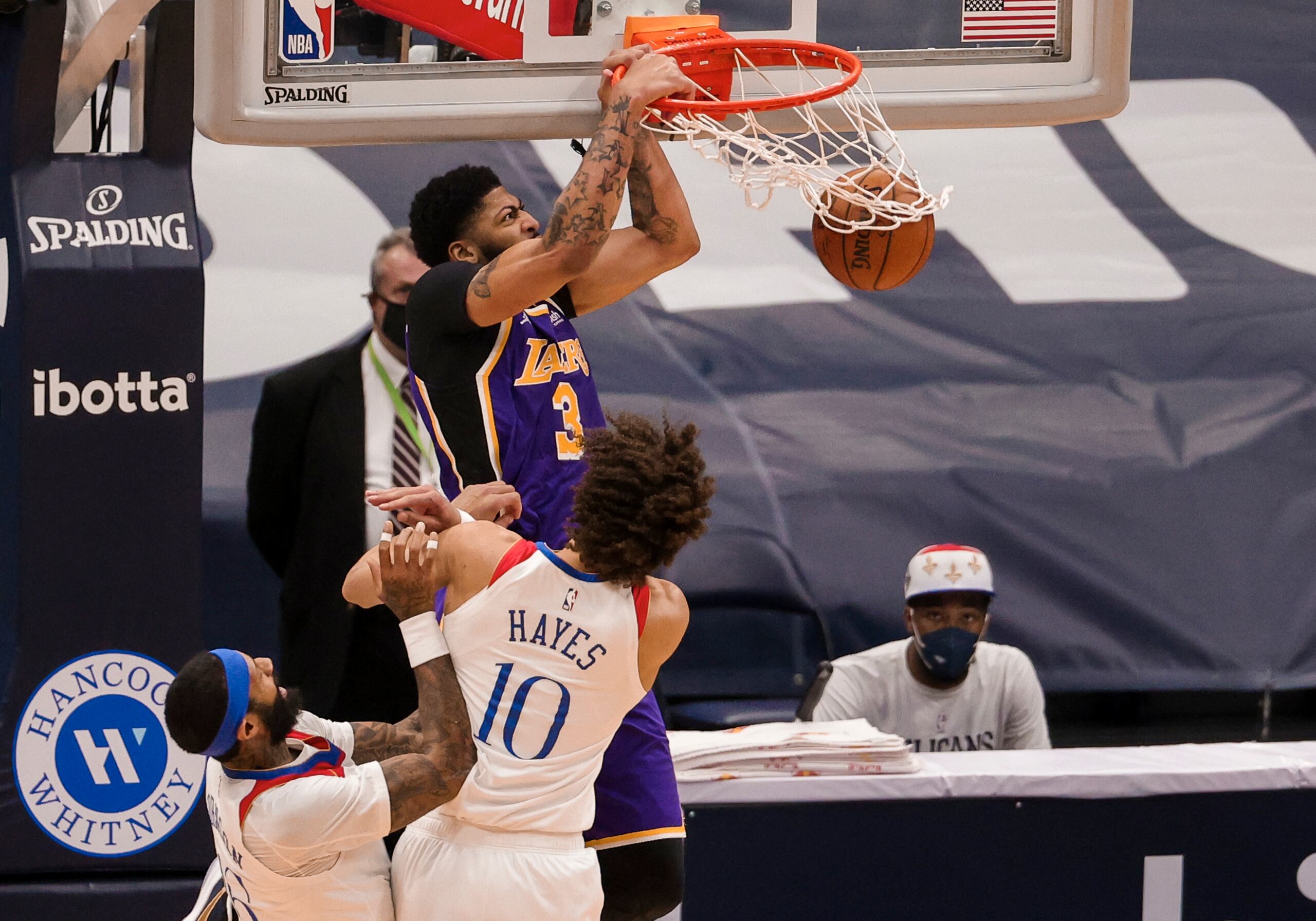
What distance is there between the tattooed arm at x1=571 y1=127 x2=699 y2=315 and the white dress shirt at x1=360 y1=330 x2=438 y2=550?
2.61 m

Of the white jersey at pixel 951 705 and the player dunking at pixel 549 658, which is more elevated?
the player dunking at pixel 549 658

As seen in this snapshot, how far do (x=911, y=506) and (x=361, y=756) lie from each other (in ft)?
12.6

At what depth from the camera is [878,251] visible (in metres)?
4.17

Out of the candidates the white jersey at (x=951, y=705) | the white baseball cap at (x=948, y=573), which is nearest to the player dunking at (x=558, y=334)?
the white jersey at (x=951, y=705)

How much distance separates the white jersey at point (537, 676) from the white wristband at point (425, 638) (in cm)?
3

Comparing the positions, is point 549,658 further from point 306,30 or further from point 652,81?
point 306,30

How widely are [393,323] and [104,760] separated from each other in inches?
89.1

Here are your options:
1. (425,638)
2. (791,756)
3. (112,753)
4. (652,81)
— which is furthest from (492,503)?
(112,753)

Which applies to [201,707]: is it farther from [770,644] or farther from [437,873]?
[770,644]

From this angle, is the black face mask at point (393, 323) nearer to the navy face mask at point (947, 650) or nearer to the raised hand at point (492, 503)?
the navy face mask at point (947, 650)

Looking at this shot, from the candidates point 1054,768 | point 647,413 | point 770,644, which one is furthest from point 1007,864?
point 647,413

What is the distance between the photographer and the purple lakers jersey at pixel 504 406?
3.81 m

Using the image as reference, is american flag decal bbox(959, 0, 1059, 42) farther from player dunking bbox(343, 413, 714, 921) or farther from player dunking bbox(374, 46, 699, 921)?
player dunking bbox(343, 413, 714, 921)

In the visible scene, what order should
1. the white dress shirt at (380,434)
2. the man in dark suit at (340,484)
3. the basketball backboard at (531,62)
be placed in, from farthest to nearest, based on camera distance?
the white dress shirt at (380,434) → the man in dark suit at (340,484) → the basketball backboard at (531,62)
